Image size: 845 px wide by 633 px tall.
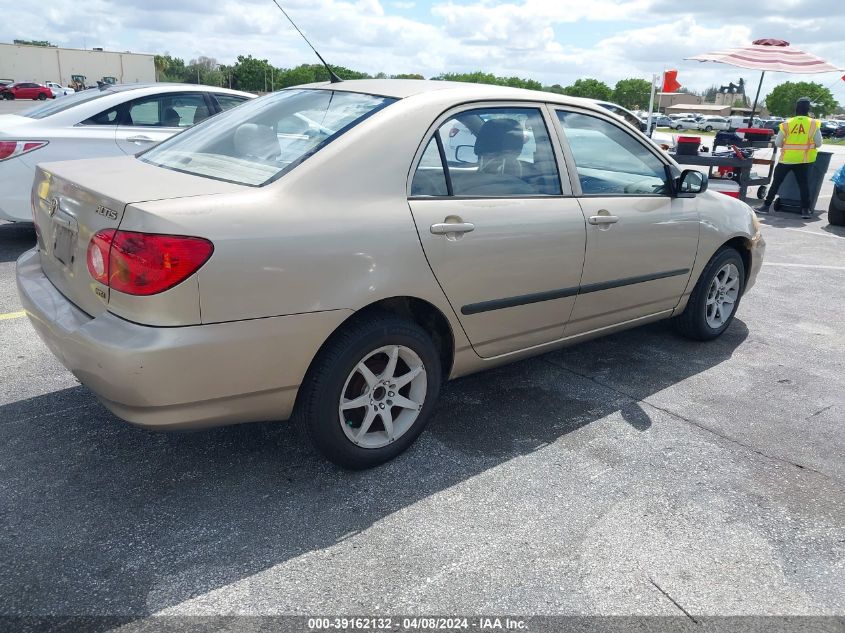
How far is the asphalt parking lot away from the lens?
7.82 ft

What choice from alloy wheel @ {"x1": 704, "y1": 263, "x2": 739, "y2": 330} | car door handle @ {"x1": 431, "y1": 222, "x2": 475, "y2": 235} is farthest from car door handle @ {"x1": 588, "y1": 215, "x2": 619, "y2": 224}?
alloy wheel @ {"x1": 704, "y1": 263, "x2": 739, "y2": 330}

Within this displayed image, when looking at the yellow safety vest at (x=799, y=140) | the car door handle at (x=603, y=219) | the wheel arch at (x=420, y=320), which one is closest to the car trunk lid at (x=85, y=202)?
the wheel arch at (x=420, y=320)

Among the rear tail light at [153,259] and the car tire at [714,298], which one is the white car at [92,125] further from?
the car tire at [714,298]

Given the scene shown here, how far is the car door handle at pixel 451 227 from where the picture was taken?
3.04 meters

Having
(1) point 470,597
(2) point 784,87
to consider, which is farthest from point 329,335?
(2) point 784,87

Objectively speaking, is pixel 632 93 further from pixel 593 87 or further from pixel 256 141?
pixel 256 141

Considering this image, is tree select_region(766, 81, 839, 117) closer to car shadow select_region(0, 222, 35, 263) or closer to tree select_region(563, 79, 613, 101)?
tree select_region(563, 79, 613, 101)

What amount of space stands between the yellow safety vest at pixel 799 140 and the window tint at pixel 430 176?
9.50m

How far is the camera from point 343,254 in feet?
8.98

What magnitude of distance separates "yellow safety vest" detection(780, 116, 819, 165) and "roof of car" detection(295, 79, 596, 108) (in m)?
8.49

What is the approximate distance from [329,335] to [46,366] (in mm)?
2160

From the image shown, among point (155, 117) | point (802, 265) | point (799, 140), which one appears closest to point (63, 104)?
point (155, 117)

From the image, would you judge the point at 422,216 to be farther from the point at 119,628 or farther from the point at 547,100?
the point at 119,628

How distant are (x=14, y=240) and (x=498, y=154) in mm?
5681
